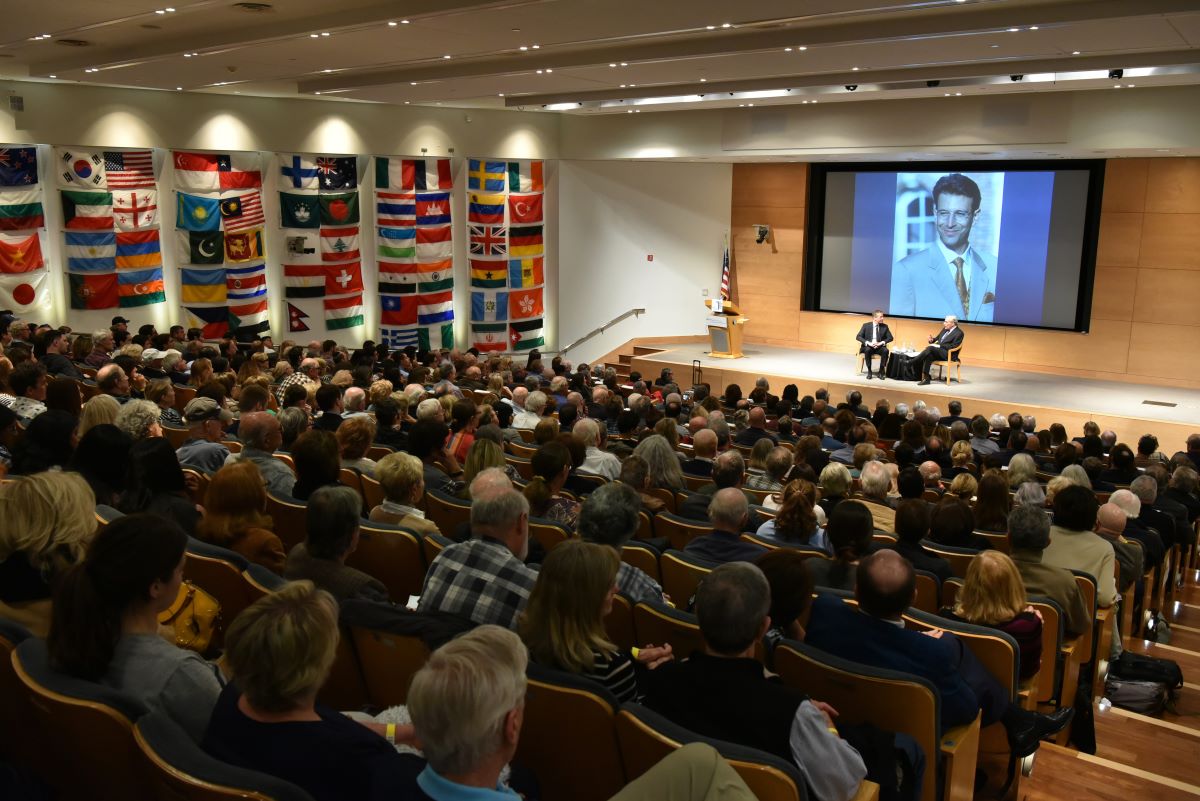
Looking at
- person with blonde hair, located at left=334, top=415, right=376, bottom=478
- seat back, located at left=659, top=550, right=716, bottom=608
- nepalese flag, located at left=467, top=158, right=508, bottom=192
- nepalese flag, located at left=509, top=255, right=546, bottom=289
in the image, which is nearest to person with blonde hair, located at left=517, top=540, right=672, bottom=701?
seat back, located at left=659, top=550, right=716, bottom=608

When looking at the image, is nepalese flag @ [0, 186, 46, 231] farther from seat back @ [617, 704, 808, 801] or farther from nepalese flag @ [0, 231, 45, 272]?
seat back @ [617, 704, 808, 801]

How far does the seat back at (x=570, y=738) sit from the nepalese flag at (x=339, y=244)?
45.3 feet

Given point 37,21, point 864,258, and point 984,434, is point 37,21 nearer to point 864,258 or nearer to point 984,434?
point 984,434

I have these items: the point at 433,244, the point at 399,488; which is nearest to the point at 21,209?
the point at 433,244

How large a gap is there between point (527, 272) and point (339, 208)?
3.54 metres

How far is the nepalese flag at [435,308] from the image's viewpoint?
1652 centimetres

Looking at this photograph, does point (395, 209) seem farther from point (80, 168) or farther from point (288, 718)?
point (288, 718)

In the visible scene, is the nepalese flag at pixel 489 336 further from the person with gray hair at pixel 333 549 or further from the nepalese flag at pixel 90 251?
the person with gray hair at pixel 333 549

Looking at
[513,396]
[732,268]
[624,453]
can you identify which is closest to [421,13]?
[513,396]

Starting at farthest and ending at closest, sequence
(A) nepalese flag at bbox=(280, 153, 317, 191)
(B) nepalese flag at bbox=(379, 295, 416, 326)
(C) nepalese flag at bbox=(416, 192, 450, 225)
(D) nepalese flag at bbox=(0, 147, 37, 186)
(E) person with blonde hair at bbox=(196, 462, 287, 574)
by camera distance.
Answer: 1. (C) nepalese flag at bbox=(416, 192, 450, 225)
2. (B) nepalese flag at bbox=(379, 295, 416, 326)
3. (A) nepalese flag at bbox=(280, 153, 317, 191)
4. (D) nepalese flag at bbox=(0, 147, 37, 186)
5. (E) person with blonde hair at bbox=(196, 462, 287, 574)

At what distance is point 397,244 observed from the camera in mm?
16188

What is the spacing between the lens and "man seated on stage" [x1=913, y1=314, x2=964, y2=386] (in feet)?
46.8

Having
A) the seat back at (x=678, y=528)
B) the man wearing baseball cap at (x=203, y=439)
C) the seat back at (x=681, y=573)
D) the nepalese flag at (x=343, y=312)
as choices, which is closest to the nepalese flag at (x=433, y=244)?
the nepalese flag at (x=343, y=312)

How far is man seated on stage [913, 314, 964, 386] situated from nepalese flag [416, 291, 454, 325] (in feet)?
25.2
